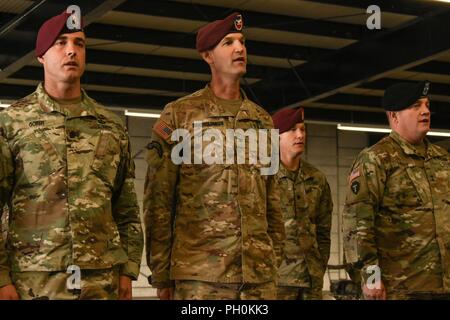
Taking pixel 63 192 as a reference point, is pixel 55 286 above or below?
below

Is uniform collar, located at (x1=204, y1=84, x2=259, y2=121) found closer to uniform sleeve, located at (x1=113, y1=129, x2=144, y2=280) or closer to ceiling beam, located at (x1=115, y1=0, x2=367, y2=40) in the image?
uniform sleeve, located at (x1=113, y1=129, x2=144, y2=280)

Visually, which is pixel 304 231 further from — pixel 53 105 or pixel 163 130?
pixel 53 105

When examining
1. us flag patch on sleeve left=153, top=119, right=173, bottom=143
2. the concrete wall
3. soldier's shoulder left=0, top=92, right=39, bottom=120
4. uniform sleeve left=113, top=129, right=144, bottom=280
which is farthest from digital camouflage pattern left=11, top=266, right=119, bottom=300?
the concrete wall

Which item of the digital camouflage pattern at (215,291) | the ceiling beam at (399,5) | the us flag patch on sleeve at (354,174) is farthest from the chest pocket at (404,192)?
the ceiling beam at (399,5)

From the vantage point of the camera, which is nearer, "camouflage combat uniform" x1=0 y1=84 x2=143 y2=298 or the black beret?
"camouflage combat uniform" x1=0 y1=84 x2=143 y2=298

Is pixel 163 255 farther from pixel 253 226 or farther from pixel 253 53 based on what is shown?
pixel 253 53

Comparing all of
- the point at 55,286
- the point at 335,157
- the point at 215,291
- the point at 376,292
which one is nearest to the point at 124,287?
the point at 55,286

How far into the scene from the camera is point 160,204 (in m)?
4.11

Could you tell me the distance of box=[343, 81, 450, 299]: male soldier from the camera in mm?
4809

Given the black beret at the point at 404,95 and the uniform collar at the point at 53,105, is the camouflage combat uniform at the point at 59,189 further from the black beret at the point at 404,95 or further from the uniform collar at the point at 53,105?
the black beret at the point at 404,95

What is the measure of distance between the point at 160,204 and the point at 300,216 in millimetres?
2750

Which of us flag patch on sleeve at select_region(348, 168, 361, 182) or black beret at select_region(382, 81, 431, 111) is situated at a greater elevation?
black beret at select_region(382, 81, 431, 111)

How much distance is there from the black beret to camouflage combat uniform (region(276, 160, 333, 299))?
1.54 metres
